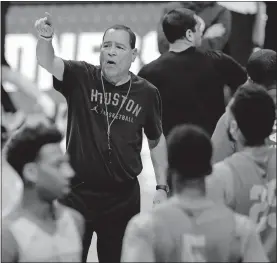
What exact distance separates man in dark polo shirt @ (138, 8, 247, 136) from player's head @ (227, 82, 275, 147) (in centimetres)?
190

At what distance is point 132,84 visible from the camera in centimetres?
517

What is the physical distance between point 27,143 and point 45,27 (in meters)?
1.14

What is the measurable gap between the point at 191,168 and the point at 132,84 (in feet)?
5.74

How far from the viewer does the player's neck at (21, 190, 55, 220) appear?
3771 millimetres

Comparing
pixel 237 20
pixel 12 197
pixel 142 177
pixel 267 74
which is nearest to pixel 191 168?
pixel 267 74

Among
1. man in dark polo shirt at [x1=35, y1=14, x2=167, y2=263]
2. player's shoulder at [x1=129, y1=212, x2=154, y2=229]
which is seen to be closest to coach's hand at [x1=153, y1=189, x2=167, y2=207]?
man in dark polo shirt at [x1=35, y1=14, x2=167, y2=263]

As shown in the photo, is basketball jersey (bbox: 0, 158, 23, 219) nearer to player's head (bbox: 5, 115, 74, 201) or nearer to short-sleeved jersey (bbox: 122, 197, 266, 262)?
player's head (bbox: 5, 115, 74, 201)

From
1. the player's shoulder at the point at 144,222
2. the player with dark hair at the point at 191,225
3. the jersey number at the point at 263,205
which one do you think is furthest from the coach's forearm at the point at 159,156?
the player's shoulder at the point at 144,222

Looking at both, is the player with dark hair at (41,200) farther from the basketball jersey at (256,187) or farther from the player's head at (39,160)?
the basketball jersey at (256,187)

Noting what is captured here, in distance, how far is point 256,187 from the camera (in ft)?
12.8

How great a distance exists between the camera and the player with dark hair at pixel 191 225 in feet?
11.1

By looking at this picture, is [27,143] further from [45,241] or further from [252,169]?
[252,169]

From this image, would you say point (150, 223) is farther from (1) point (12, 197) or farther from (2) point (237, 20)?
(2) point (237, 20)

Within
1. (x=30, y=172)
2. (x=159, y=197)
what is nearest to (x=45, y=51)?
(x=159, y=197)
